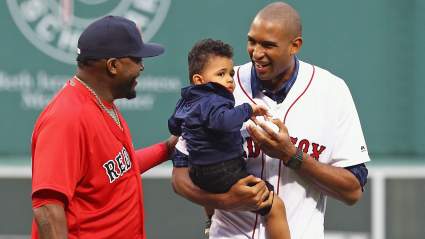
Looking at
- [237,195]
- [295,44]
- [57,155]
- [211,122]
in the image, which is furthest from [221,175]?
[57,155]

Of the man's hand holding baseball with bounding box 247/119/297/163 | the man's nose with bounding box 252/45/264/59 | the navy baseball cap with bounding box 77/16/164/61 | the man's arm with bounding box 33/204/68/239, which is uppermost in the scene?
the navy baseball cap with bounding box 77/16/164/61

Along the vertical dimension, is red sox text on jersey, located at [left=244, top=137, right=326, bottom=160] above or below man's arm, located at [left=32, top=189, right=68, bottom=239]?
above

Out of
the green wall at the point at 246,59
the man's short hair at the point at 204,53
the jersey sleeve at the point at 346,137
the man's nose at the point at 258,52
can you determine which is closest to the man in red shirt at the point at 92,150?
the man's short hair at the point at 204,53

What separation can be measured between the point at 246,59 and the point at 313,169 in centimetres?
271

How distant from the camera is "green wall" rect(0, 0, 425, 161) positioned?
722 cm

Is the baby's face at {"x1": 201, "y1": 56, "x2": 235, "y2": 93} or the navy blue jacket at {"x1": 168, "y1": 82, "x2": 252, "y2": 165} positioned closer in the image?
the navy blue jacket at {"x1": 168, "y1": 82, "x2": 252, "y2": 165}

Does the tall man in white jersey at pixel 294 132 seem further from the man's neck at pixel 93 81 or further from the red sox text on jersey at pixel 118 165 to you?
the man's neck at pixel 93 81

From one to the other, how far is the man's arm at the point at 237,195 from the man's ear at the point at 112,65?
1.97 feet

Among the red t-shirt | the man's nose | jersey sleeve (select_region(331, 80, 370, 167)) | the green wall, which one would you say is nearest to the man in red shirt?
the red t-shirt

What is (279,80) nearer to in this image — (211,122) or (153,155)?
(211,122)

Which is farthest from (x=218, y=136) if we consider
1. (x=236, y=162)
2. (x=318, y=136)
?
(x=318, y=136)

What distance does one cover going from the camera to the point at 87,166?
13.9 ft

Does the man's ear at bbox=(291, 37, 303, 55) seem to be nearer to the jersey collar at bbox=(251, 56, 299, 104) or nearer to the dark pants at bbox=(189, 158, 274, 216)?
the jersey collar at bbox=(251, 56, 299, 104)

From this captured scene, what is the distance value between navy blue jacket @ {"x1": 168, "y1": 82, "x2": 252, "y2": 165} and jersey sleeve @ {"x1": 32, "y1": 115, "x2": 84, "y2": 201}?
0.55m
